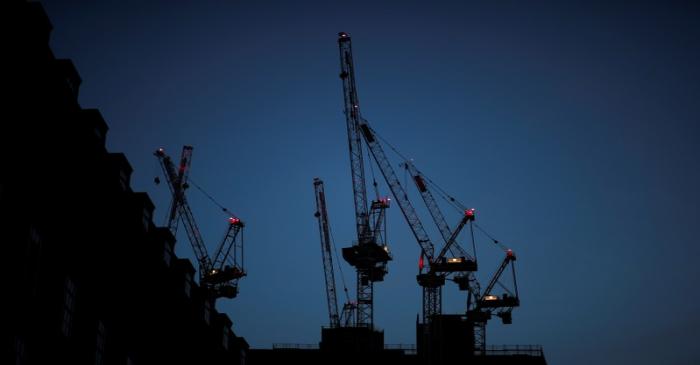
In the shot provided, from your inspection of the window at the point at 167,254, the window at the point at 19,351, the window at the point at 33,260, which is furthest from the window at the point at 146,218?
the window at the point at 19,351

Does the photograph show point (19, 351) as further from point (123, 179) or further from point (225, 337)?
point (225, 337)

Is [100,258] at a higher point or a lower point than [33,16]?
lower

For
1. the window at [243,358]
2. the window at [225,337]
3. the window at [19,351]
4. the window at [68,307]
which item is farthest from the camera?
the window at [243,358]

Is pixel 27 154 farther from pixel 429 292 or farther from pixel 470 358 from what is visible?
pixel 429 292

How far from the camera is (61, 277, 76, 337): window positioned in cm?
4144

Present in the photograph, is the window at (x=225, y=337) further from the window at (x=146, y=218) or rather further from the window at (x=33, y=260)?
the window at (x=33, y=260)

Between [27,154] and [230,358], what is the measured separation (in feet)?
122

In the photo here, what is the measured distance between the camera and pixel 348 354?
140m

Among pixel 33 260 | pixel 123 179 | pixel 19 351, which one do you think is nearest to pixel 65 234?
pixel 33 260

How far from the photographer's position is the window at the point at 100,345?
1781 inches

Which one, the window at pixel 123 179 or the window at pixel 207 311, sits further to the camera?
the window at pixel 207 311

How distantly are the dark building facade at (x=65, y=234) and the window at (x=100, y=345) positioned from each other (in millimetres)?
54

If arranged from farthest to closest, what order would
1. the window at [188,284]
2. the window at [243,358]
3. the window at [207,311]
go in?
1. the window at [243,358]
2. the window at [207,311]
3. the window at [188,284]

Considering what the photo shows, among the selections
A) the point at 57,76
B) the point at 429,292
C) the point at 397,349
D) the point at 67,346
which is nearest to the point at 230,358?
the point at 67,346
